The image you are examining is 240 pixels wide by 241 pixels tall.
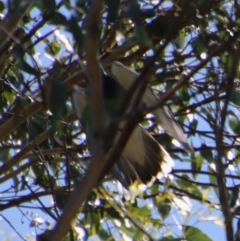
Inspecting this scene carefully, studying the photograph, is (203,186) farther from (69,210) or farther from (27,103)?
(69,210)

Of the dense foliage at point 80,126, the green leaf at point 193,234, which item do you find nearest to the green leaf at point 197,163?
the dense foliage at point 80,126

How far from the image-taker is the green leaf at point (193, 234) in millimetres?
1605

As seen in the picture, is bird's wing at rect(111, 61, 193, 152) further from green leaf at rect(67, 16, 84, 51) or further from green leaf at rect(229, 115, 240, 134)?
green leaf at rect(67, 16, 84, 51)

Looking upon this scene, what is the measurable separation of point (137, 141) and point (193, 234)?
1.41 metres

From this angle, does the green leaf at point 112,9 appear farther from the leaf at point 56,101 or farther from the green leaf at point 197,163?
the green leaf at point 197,163

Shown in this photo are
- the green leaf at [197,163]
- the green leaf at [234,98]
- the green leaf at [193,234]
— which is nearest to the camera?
the green leaf at [193,234]

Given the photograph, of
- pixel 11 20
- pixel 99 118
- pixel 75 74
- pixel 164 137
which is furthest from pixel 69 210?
pixel 164 137

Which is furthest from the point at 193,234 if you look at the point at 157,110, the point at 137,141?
the point at 137,141

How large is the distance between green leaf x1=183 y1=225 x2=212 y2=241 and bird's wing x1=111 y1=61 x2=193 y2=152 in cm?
48

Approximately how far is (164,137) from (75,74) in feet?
1.49

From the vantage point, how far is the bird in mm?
2250

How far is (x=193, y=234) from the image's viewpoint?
5.31 ft

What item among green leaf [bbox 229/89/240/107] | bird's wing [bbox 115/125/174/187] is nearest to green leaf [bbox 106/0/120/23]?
green leaf [bbox 229/89/240/107]

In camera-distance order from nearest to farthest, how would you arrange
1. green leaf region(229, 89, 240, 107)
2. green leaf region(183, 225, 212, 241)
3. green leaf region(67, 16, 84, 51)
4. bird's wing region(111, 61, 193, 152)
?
green leaf region(67, 16, 84, 51) → green leaf region(183, 225, 212, 241) → green leaf region(229, 89, 240, 107) → bird's wing region(111, 61, 193, 152)
